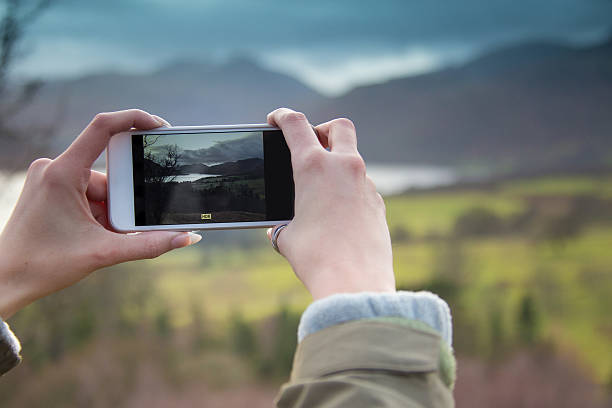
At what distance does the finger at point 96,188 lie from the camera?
77 centimetres

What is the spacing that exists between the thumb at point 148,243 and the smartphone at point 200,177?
0.25 feet

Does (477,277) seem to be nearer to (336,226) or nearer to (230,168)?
(230,168)

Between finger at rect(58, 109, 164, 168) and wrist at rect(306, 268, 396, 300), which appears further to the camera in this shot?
finger at rect(58, 109, 164, 168)

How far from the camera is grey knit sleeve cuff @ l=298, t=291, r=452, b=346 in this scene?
378 millimetres

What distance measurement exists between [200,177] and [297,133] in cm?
24

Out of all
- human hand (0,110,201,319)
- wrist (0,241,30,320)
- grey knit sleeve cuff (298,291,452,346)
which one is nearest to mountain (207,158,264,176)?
human hand (0,110,201,319)

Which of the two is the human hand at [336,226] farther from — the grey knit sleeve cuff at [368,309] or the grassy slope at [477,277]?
the grassy slope at [477,277]

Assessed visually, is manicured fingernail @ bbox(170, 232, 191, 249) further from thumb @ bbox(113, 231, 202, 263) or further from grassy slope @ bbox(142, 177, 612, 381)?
grassy slope @ bbox(142, 177, 612, 381)

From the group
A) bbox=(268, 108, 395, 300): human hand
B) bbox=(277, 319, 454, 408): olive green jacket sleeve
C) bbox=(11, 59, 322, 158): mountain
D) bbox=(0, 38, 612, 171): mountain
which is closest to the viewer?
bbox=(277, 319, 454, 408): olive green jacket sleeve

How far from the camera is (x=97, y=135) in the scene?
0.69m

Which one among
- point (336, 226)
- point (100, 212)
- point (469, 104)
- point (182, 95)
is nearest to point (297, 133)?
point (336, 226)

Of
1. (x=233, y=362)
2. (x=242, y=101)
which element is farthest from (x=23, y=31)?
(x=233, y=362)

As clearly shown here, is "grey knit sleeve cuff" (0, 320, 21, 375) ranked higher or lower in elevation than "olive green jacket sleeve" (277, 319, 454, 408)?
lower

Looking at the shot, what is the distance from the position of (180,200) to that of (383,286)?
0.44 meters
